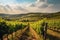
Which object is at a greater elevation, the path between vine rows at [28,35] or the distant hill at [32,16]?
the distant hill at [32,16]

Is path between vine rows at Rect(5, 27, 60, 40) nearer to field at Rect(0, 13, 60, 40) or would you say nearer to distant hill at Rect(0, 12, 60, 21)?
field at Rect(0, 13, 60, 40)

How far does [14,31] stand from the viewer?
4.59m

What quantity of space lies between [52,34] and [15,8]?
0.89 meters

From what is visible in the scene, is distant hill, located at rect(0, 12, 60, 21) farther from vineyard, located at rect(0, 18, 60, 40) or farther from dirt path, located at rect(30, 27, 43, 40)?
dirt path, located at rect(30, 27, 43, 40)

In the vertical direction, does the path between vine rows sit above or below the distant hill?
below

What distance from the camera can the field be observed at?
446 cm

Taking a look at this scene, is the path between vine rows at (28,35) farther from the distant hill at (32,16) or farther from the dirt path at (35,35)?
the distant hill at (32,16)

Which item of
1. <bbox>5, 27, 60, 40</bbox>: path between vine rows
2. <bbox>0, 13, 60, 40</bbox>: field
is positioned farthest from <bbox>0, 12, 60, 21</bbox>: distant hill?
<bbox>5, 27, 60, 40</bbox>: path between vine rows

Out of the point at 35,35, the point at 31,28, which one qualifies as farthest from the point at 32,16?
the point at 35,35

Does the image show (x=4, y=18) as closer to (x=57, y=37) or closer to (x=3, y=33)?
(x=3, y=33)

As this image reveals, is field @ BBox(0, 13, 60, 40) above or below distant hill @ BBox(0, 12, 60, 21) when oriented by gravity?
below

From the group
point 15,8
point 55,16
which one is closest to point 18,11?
point 15,8

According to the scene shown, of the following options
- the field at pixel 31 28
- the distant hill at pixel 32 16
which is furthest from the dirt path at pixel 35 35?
the distant hill at pixel 32 16

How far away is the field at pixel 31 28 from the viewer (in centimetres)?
446
